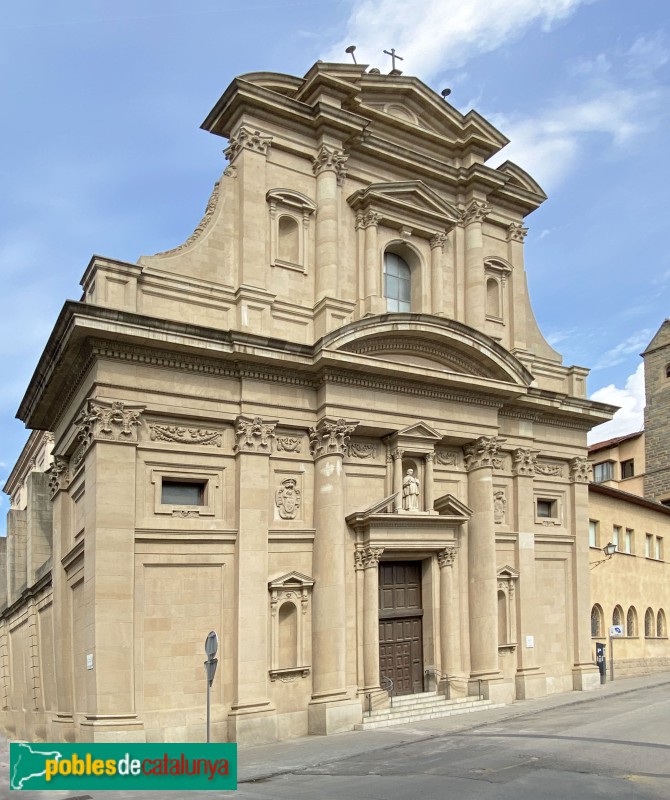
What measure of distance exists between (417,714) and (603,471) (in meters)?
33.4

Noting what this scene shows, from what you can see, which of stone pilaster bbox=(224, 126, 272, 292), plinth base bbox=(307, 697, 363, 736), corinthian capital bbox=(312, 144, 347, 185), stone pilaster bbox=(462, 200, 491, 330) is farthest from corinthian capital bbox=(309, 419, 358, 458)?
corinthian capital bbox=(312, 144, 347, 185)

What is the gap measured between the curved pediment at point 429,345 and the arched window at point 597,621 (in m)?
10.9

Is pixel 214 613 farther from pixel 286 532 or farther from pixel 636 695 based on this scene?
pixel 636 695

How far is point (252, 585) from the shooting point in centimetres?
2008

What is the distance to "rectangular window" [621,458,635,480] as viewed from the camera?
163 feet

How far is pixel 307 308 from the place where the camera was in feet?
74.6

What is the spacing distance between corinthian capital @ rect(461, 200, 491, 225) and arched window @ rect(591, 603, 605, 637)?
14851 millimetres

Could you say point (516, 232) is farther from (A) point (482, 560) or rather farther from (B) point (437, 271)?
(A) point (482, 560)

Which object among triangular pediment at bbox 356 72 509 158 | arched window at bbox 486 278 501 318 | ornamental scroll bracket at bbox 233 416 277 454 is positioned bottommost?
ornamental scroll bracket at bbox 233 416 277 454

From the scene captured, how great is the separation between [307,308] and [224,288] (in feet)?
7.65

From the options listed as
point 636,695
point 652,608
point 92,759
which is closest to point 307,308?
point 92,759

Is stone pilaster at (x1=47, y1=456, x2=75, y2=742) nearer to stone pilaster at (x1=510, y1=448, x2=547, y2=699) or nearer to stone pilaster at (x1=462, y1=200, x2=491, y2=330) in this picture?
Result: stone pilaster at (x1=510, y1=448, x2=547, y2=699)

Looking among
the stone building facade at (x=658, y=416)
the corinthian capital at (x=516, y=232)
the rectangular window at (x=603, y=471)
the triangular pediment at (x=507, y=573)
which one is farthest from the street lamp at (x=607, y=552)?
the rectangular window at (x=603, y=471)

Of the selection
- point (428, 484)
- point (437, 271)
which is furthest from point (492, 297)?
point (428, 484)
